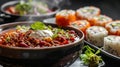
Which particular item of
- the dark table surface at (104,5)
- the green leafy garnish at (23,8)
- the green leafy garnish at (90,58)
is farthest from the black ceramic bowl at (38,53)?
the dark table surface at (104,5)

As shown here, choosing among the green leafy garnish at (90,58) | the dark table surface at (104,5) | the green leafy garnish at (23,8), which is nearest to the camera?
the green leafy garnish at (90,58)

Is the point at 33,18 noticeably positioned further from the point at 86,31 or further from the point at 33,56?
Answer: the point at 33,56

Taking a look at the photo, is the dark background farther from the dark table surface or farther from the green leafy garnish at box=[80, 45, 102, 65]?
the green leafy garnish at box=[80, 45, 102, 65]

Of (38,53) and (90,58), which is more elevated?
(38,53)

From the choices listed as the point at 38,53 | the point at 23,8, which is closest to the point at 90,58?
the point at 38,53

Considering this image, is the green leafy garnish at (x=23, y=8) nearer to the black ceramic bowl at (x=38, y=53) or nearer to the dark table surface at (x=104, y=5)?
the dark table surface at (x=104, y=5)

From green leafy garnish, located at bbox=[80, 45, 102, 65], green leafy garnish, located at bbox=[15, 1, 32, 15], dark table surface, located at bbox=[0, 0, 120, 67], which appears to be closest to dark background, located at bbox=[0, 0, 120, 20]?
dark table surface, located at bbox=[0, 0, 120, 67]

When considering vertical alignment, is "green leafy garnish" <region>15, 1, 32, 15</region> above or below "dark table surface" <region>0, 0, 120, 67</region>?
above

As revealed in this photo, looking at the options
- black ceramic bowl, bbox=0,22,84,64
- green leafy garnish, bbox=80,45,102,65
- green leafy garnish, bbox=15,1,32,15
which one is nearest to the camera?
black ceramic bowl, bbox=0,22,84,64

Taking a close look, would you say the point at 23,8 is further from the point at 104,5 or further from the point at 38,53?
the point at 38,53

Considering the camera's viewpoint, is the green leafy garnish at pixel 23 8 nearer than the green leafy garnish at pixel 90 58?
No

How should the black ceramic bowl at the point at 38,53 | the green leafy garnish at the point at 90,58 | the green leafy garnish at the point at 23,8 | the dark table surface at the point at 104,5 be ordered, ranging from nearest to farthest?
the black ceramic bowl at the point at 38,53 → the green leafy garnish at the point at 90,58 → the green leafy garnish at the point at 23,8 → the dark table surface at the point at 104,5

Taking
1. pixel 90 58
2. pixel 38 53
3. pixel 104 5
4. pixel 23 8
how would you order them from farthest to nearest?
1. pixel 104 5
2. pixel 23 8
3. pixel 90 58
4. pixel 38 53
